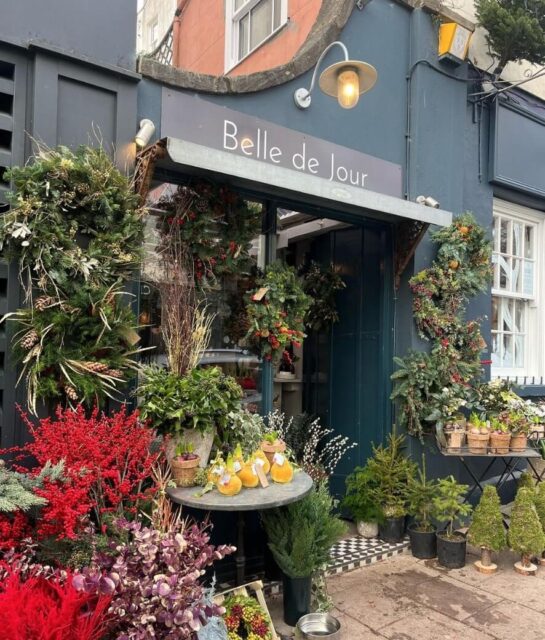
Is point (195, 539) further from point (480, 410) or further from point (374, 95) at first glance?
point (374, 95)

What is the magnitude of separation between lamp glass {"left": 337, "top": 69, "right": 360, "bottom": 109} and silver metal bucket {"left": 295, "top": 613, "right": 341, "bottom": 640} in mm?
3534

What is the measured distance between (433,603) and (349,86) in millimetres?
3817

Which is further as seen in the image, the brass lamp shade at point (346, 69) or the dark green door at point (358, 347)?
the dark green door at point (358, 347)

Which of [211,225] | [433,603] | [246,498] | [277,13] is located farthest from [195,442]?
[277,13]

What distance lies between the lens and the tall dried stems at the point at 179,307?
340 centimetres

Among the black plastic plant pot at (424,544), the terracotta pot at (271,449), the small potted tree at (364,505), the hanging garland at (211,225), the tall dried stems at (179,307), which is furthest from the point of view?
the small potted tree at (364,505)

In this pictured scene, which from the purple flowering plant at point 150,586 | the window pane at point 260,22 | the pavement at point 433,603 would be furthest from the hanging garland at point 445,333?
the window pane at point 260,22

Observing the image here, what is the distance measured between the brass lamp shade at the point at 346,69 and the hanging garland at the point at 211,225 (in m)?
1.08

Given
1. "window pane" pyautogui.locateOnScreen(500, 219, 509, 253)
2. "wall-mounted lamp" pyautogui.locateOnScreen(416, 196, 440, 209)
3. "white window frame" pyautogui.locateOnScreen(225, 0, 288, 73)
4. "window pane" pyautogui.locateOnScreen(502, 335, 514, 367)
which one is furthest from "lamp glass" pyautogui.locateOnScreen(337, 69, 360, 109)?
"white window frame" pyautogui.locateOnScreen(225, 0, 288, 73)

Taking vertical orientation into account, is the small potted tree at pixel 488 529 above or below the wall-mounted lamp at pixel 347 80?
below

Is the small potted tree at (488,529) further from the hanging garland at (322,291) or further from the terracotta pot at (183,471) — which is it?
the terracotta pot at (183,471)

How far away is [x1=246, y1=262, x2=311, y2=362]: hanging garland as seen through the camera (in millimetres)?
4082

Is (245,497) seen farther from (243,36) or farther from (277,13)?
(243,36)

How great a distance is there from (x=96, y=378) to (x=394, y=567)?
299cm
